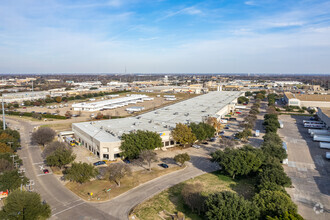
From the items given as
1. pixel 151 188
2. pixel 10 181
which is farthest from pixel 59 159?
pixel 151 188

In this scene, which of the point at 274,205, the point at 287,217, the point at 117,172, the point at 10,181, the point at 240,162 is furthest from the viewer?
the point at 240,162

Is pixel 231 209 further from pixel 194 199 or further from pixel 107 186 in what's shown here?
pixel 107 186

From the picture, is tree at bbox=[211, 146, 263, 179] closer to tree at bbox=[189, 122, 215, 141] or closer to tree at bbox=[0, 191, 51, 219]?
tree at bbox=[189, 122, 215, 141]

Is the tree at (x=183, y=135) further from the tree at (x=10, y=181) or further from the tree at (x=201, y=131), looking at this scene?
the tree at (x=10, y=181)

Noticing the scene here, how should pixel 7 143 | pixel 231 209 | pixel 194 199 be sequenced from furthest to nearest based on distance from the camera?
pixel 7 143 < pixel 194 199 < pixel 231 209

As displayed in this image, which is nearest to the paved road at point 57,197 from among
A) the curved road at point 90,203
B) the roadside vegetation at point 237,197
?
the curved road at point 90,203

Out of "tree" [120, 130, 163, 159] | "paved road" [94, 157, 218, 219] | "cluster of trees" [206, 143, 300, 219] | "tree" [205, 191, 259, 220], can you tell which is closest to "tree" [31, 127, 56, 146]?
"tree" [120, 130, 163, 159]

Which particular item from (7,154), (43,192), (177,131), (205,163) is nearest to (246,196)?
(205,163)
